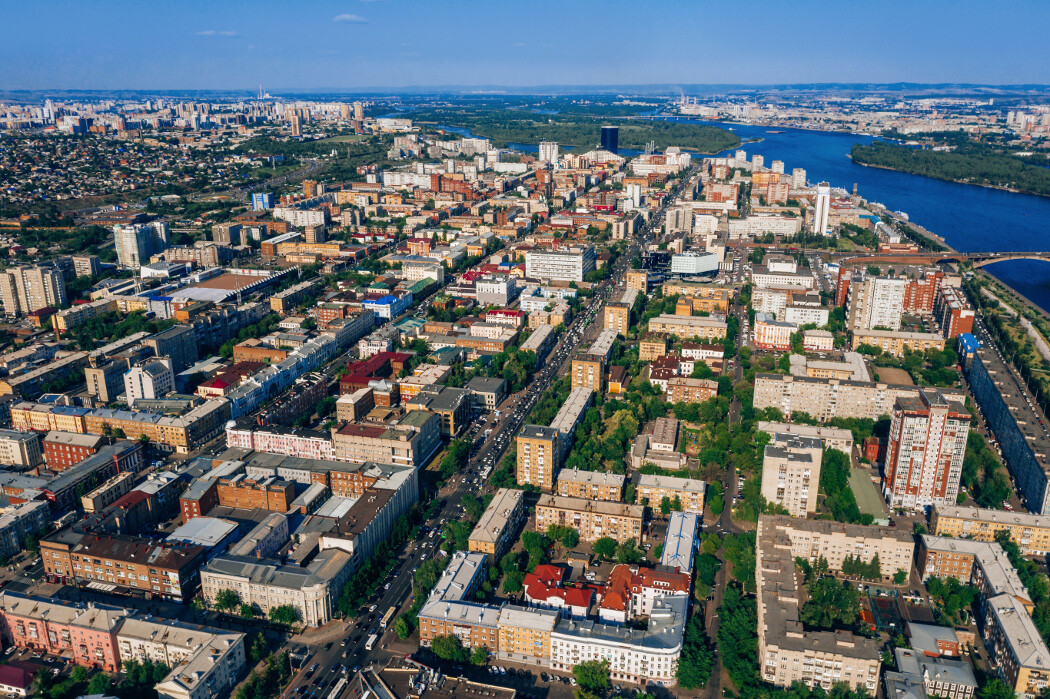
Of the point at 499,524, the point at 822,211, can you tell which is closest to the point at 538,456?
the point at 499,524

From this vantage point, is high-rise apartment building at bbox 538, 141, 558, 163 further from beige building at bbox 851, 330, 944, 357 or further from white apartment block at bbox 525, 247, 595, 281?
beige building at bbox 851, 330, 944, 357

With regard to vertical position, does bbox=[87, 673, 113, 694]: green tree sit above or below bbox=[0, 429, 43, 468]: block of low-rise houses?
below

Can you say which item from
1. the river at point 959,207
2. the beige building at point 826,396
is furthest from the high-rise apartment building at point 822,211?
the beige building at point 826,396

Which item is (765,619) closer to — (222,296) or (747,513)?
(747,513)

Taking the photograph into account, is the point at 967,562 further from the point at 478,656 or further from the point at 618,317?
the point at 618,317

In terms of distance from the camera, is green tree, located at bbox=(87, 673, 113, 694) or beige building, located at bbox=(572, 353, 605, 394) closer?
green tree, located at bbox=(87, 673, 113, 694)

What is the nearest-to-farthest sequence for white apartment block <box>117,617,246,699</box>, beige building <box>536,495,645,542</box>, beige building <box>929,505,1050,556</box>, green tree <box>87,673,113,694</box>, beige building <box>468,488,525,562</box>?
white apartment block <box>117,617,246,699</box> → green tree <box>87,673,113,694</box> → beige building <box>468,488,525,562</box> → beige building <box>929,505,1050,556</box> → beige building <box>536,495,645,542</box>

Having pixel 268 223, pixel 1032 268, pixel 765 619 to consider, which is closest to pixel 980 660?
pixel 765 619

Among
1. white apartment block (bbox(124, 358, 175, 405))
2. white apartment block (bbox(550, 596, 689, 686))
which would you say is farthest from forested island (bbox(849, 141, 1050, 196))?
white apartment block (bbox(124, 358, 175, 405))
